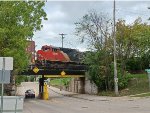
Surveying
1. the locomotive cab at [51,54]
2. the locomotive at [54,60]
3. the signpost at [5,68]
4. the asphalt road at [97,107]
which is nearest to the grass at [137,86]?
the locomotive at [54,60]

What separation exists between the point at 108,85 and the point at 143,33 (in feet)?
30.1

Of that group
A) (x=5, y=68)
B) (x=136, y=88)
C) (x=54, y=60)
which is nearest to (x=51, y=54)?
(x=54, y=60)

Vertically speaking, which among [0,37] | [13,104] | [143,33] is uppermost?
[143,33]

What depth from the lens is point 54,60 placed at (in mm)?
70812

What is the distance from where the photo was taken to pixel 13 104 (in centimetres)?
2003

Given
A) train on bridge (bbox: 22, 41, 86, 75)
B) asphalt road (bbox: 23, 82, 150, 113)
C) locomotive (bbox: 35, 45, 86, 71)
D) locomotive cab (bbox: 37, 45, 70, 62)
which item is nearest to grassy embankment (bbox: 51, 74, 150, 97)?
train on bridge (bbox: 22, 41, 86, 75)

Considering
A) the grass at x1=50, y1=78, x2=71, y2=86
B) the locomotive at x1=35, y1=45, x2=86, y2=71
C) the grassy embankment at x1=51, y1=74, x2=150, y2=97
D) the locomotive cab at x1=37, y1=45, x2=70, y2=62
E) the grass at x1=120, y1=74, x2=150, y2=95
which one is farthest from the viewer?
the grass at x1=50, y1=78, x2=71, y2=86

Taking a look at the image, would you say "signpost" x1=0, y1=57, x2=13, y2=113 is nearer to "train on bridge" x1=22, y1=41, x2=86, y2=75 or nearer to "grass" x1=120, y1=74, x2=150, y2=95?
"grass" x1=120, y1=74, x2=150, y2=95

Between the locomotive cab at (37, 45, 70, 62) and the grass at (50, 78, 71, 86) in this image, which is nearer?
the locomotive cab at (37, 45, 70, 62)

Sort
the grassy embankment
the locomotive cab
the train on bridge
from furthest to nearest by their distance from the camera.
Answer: the locomotive cab
the train on bridge
the grassy embankment

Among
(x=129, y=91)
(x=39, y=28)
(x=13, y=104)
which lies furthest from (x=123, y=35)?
(x=13, y=104)

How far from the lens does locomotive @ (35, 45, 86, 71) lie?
68.8 m

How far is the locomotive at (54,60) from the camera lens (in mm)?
68812

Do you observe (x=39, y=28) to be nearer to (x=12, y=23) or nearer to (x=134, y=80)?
(x=12, y=23)
